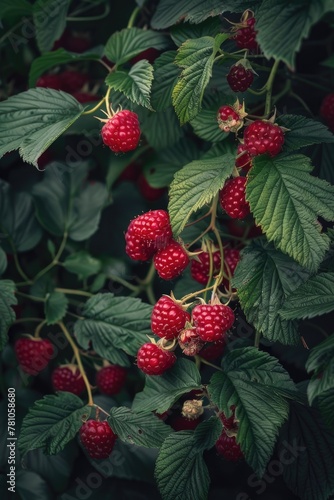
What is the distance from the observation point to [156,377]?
3.91ft

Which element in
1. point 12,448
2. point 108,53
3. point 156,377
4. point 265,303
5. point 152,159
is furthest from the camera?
point 152,159

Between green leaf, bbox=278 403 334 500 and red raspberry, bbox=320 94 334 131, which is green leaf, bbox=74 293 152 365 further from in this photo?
red raspberry, bbox=320 94 334 131

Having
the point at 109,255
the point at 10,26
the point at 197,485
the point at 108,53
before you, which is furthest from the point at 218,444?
the point at 10,26

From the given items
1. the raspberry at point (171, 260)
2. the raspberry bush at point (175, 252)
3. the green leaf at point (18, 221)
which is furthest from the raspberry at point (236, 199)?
the green leaf at point (18, 221)

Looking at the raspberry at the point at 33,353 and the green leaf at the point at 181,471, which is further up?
the green leaf at the point at 181,471

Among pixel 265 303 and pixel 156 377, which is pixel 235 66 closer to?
pixel 265 303

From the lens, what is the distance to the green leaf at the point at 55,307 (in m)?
1.33

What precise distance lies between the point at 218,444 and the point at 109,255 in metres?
0.58

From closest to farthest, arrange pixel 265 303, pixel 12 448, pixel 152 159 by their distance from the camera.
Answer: pixel 265 303
pixel 12 448
pixel 152 159

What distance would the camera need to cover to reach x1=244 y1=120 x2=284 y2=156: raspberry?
106 cm

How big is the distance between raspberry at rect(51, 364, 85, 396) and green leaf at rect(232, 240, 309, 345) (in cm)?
44

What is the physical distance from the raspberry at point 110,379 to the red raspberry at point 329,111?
25.2 inches

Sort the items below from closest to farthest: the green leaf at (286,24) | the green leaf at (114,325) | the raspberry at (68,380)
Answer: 1. the green leaf at (286,24)
2. the green leaf at (114,325)
3. the raspberry at (68,380)

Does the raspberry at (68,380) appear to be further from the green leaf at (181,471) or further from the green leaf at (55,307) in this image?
the green leaf at (181,471)
